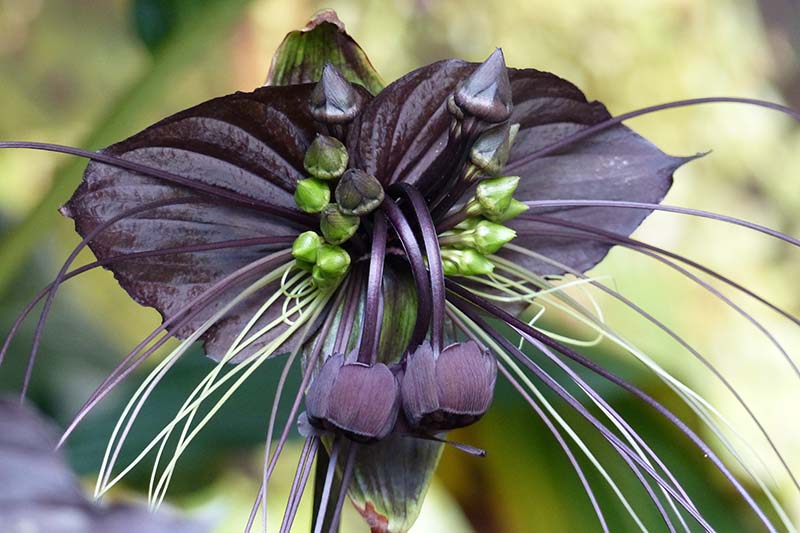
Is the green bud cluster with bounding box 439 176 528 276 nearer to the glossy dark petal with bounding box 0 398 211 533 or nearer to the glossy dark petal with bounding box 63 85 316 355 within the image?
the glossy dark petal with bounding box 63 85 316 355

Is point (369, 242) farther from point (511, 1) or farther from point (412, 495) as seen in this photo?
point (511, 1)

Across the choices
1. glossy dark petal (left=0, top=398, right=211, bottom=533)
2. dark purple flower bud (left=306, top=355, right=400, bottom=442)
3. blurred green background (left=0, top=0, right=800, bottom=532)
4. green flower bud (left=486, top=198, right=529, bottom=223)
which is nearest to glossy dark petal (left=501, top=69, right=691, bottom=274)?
green flower bud (left=486, top=198, right=529, bottom=223)

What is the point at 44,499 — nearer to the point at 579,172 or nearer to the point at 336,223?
the point at 336,223

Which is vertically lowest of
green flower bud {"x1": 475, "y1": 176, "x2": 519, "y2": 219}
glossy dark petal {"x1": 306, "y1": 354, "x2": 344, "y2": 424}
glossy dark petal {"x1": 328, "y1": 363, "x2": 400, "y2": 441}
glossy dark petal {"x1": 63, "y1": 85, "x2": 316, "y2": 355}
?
glossy dark petal {"x1": 328, "y1": 363, "x2": 400, "y2": 441}

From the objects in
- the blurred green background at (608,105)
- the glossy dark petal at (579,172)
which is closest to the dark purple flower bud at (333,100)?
the glossy dark petal at (579,172)

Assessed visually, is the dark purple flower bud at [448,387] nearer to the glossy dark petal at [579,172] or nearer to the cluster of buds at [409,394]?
the cluster of buds at [409,394]

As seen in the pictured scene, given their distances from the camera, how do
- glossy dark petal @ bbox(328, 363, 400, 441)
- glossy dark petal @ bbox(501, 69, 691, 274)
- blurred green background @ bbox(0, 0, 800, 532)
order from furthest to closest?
1. blurred green background @ bbox(0, 0, 800, 532)
2. glossy dark petal @ bbox(501, 69, 691, 274)
3. glossy dark petal @ bbox(328, 363, 400, 441)

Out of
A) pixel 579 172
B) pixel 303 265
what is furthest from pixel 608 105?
pixel 303 265
